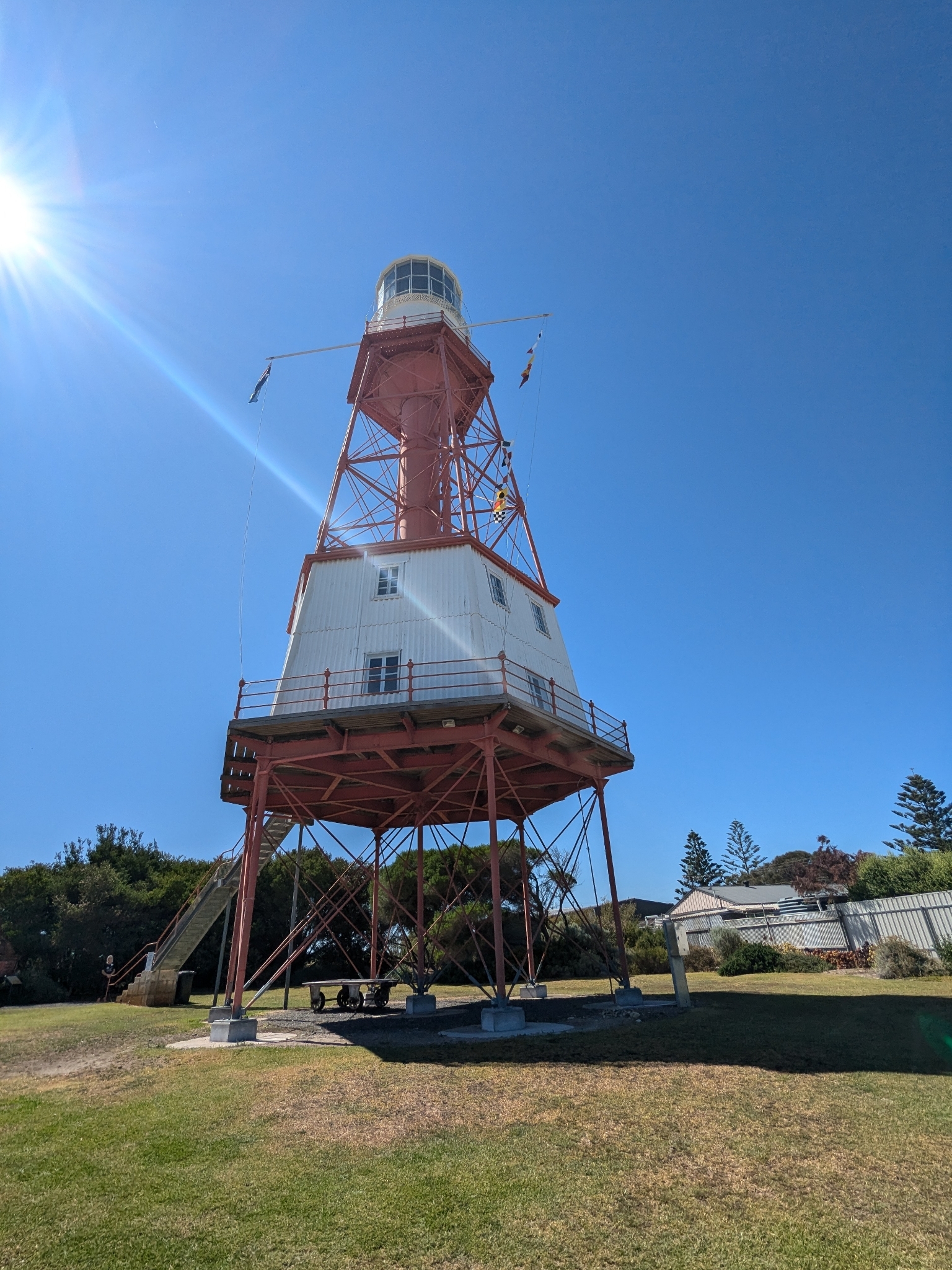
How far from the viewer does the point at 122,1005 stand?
2505 centimetres

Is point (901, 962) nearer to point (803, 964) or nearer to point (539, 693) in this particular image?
point (803, 964)

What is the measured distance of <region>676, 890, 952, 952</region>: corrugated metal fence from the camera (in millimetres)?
24891

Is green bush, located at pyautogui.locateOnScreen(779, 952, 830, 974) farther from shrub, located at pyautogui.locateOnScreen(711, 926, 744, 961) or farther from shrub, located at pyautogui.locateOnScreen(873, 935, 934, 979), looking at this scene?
shrub, located at pyautogui.locateOnScreen(711, 926, 744, 961)

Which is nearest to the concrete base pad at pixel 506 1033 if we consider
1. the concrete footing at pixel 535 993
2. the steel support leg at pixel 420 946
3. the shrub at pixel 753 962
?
the steel support leg at pixel 420 946

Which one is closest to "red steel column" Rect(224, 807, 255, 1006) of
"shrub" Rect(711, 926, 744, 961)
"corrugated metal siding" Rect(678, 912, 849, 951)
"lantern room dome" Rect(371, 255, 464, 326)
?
"lantern room dome" Rect(371, 255, 464, 326)

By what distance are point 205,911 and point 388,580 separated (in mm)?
15277

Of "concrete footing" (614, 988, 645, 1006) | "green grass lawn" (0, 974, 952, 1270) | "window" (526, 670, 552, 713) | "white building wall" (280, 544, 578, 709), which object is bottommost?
"green grass lawn" (0, 974, 952, 1270)

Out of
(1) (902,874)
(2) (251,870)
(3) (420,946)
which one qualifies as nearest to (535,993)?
(3) (420,946)

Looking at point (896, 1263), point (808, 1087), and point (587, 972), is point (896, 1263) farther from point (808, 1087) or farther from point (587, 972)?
point (587, 972)

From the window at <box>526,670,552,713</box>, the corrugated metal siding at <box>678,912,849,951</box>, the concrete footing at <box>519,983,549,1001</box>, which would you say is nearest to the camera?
the window at <box>526,670,552,713</box>

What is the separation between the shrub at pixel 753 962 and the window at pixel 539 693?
17.1 meters

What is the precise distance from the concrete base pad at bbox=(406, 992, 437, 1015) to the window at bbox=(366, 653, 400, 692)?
9359 mm

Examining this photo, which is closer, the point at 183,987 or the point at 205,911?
the point at 205,911

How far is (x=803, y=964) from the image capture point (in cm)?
2769
